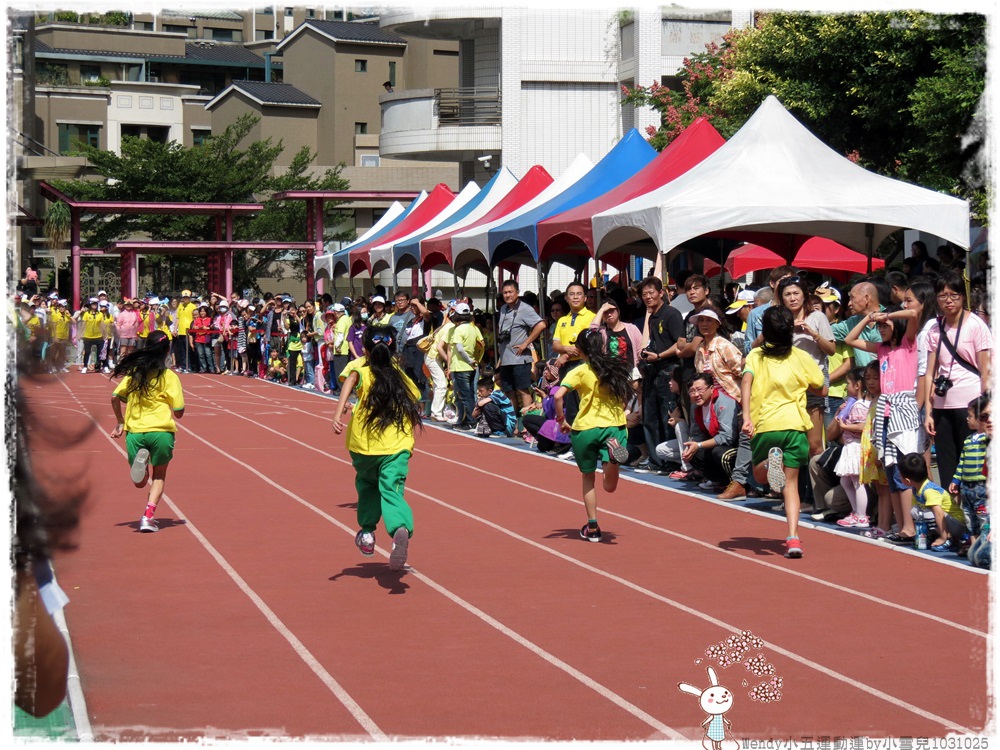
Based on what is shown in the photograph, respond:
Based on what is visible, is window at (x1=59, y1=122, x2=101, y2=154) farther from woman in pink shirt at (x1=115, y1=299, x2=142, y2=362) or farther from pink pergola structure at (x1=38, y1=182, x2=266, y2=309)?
woman in pink shirt at (x1=115, y1=299, x2=142, y2=362)

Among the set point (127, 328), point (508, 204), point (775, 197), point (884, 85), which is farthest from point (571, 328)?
point (127, 328)

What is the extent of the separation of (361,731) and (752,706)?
1.65 metres

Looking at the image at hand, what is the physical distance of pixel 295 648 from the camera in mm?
7195

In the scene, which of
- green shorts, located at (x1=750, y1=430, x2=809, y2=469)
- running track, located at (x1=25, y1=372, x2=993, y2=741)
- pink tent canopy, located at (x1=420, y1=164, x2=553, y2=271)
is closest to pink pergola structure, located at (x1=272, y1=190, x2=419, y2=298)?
pink tent canopy, located at (x1=420, y1=164, x2=553, y2=271)

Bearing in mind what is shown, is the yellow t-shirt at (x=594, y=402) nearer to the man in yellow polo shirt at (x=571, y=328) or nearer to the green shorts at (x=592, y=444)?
the green shorts at (x=592, y=444)

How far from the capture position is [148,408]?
10789mm

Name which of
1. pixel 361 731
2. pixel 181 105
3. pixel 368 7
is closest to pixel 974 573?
pixel 361 731

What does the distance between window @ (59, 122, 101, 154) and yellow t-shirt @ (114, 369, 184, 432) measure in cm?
5600

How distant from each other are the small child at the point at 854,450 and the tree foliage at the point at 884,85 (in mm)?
9830

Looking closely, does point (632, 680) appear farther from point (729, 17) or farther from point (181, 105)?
point (181, 105)

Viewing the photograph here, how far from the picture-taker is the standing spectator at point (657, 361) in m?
13.8

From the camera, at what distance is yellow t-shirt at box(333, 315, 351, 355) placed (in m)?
24.0

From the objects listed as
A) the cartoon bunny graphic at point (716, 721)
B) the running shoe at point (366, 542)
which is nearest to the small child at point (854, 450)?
the running shoe at point (366, 542)

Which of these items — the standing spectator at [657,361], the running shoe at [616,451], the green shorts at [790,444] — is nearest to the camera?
the green shorts at [790,444]
